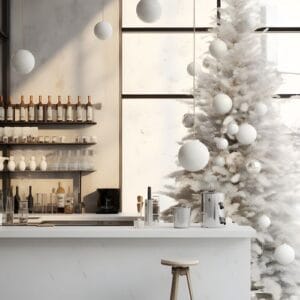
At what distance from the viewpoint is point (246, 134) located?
5324mm

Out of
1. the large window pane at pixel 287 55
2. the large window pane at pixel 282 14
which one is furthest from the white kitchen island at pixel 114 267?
the large window pane at pixel 282 14

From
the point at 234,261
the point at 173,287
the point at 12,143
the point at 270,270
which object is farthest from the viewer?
the point at 12,143

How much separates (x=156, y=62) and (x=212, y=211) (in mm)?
3511

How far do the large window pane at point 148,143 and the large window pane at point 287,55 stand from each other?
1.27 metres

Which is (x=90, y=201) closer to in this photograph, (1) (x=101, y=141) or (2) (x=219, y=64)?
(1) (x=101, y=141)

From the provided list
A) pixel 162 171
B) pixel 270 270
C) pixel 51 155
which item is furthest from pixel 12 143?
pixel 270 270

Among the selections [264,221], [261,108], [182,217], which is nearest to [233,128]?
[261,108]

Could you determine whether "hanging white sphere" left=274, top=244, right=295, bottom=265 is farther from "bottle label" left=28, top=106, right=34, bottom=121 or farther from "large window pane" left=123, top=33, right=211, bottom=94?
"bottle label" left=28, top=106, right=34, bottom=121

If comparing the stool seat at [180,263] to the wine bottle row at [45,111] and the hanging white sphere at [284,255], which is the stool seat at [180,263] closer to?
the hanging white sphere at [284,255]

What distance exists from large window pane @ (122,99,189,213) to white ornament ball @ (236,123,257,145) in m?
2.21

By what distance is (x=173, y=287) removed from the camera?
13.2 feet

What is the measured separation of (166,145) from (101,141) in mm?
799

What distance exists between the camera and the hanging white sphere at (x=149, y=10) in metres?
4.09

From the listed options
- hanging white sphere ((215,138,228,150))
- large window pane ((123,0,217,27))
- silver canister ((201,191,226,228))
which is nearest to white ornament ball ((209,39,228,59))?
hanging white sphere ((215,138,228,150))
